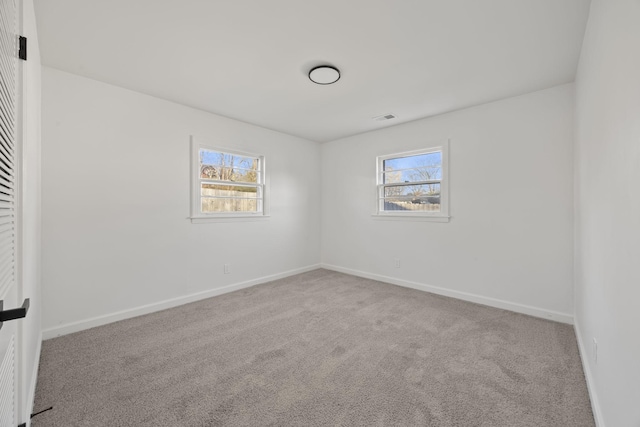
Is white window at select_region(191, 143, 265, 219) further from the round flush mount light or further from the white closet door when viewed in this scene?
the white closet door

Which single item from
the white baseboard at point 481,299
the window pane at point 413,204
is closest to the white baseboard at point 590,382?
the white baseboard at point 481,299

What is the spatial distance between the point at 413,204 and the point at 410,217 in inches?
8.3

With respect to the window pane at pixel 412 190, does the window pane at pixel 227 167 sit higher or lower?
higher

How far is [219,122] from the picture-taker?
148 inches

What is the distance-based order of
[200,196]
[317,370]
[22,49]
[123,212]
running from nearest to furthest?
1. [22,49]
2. [317,370]
3. [123,212]
4. [200,196]

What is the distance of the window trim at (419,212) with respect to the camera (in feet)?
12.0

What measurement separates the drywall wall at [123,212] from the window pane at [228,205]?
0.73ft

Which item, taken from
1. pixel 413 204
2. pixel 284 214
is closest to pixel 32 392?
pixel 284 214

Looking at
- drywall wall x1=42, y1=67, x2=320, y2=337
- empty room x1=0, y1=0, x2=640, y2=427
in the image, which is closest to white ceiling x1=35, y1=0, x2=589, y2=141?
empty room x1=0, y1=0, x2=640, y2=427

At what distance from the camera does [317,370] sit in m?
2.01

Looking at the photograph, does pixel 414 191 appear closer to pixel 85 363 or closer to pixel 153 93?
pixel 153 93

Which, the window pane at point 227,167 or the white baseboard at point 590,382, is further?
the window pane at point 227,167

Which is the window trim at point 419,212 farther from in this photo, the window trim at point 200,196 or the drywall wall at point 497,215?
the window trim at point 200,196

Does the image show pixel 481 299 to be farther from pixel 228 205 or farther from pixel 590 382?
pixel 228 205
